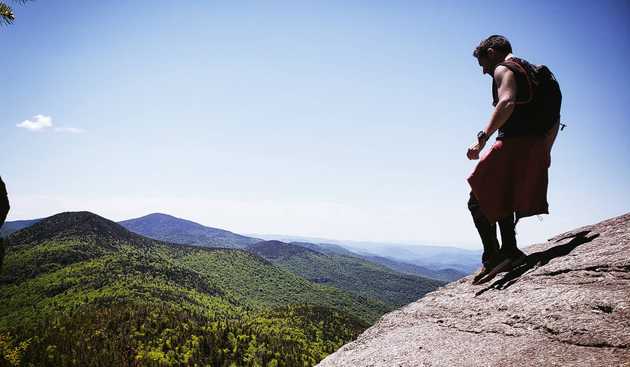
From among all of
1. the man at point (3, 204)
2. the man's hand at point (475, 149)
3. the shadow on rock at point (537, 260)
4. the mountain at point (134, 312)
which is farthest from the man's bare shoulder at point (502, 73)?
the mountain at point (134, 312)

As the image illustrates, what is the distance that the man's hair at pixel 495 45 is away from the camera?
4.79 meters

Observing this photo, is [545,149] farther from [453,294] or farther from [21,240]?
[21,240]

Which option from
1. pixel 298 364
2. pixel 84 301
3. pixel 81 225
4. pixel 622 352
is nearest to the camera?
pixel 622 352

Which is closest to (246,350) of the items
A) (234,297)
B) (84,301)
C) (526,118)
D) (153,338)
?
(153,338)

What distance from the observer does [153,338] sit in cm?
7156

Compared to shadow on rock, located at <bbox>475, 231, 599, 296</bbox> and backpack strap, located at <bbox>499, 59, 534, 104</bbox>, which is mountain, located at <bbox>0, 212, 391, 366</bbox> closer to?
shadow on rock, located at <bbox>475, 231, 599, 296</bbox>

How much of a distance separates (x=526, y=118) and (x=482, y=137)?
26.3 inches

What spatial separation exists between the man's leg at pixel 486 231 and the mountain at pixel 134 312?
65.2 ft

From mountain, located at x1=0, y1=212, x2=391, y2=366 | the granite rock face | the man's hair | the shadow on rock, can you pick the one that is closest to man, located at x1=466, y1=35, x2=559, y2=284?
the man's hair

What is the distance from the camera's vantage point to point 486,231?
16.4 ft

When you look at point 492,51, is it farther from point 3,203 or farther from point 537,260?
point 3,203

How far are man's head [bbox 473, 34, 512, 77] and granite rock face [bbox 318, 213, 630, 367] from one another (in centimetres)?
277

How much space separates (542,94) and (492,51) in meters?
0.93

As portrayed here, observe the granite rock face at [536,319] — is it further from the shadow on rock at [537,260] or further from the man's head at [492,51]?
the man's head at [492,51]
